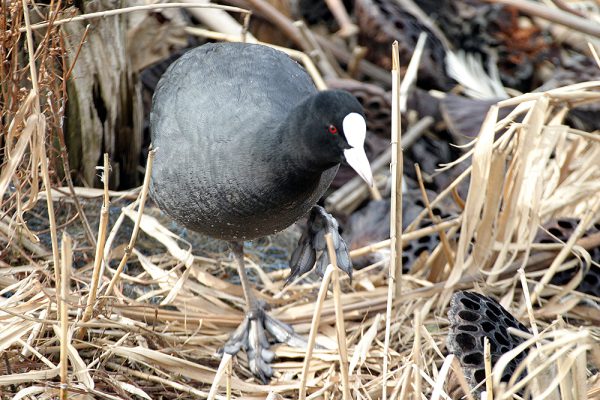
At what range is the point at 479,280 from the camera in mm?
3344

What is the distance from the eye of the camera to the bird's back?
2.64m

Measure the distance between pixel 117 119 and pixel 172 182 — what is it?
4.01 feet

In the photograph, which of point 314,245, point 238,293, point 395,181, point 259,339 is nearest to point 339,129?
point 395,181

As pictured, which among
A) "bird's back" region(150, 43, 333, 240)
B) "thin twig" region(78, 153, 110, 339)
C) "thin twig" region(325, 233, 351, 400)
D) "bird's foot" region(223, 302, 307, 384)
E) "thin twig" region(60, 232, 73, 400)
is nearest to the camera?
"thin twig" region(325, 233, 351, 400)

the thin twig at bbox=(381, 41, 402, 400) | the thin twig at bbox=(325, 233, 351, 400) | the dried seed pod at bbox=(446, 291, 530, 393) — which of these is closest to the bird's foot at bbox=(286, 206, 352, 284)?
the thin twig at bbox=(381, 41, 402, 400)

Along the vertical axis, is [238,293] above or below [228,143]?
below

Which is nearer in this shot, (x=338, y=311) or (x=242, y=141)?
(x=338, y=311)

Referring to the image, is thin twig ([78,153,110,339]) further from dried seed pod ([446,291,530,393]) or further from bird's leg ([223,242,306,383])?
dried seed pod ([446,291,530,393])

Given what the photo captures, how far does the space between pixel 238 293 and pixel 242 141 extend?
41.1 inches

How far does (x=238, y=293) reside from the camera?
139 inches

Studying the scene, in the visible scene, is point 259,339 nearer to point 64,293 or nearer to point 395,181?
point 395,181

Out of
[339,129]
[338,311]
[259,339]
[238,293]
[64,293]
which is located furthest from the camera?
[238,293]

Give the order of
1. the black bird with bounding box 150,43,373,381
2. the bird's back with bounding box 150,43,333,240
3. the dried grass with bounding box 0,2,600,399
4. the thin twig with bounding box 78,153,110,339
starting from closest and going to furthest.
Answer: the thin twig with bounding box 78,153,110,339 → the black bird with bounding box 150,43,373,381 → the dried grass with bounding box 0,2,600,399 → the bird's back with bounding box 150,43,333,240

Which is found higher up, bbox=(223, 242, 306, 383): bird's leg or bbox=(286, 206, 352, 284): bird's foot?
bbox=(286, 206, 352, 284): bird's foot
